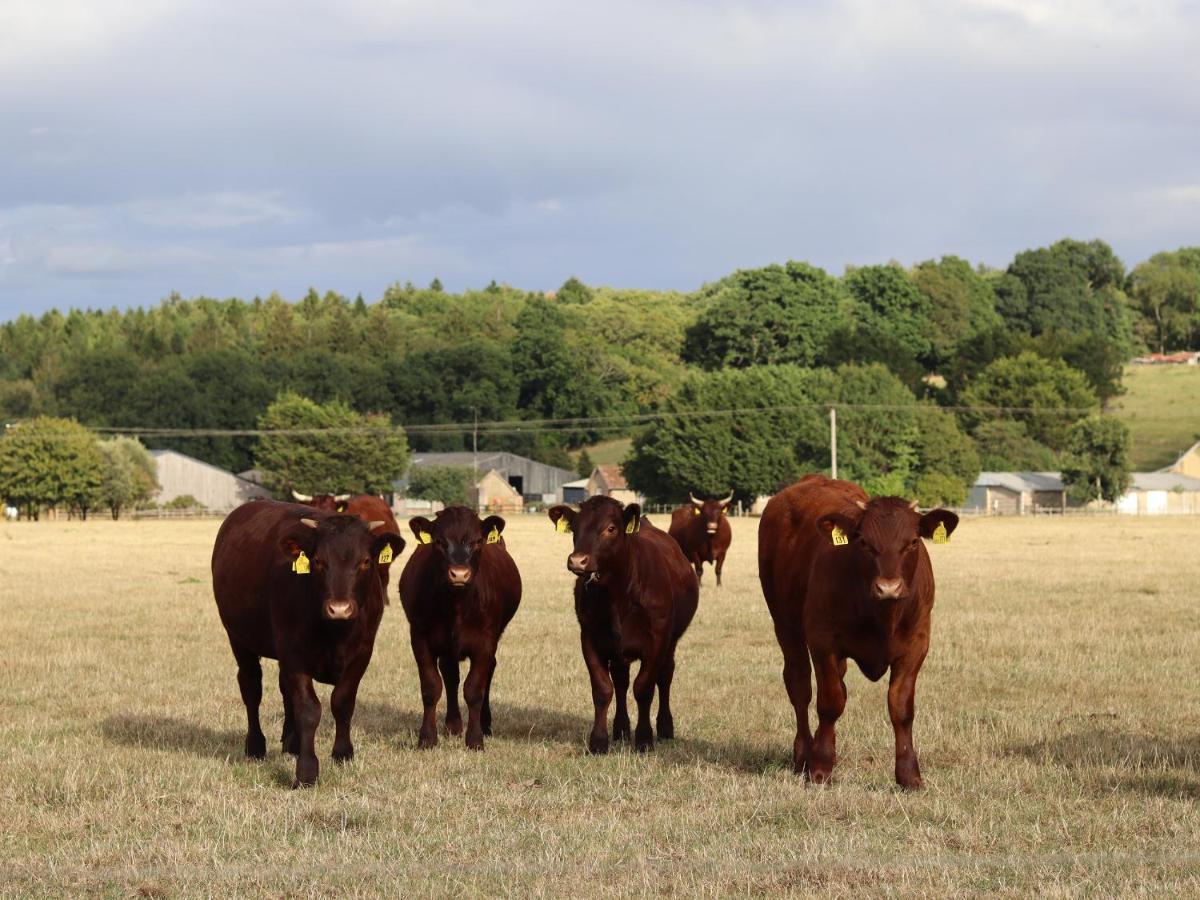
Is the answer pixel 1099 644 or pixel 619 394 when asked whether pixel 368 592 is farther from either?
pixel 619 394

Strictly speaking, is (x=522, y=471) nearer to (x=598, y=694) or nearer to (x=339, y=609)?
(x=598, y=694)

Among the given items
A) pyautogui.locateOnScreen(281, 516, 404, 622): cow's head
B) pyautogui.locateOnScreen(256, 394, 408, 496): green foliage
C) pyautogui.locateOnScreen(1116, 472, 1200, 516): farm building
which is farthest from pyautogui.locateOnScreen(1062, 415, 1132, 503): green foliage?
pyautogui.locateOnScreen(281, 516, 404, 622): cow's head

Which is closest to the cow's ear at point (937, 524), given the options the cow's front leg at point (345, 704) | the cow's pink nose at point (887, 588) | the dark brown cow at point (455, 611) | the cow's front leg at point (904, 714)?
the cow's pink nose at point (887, 588)

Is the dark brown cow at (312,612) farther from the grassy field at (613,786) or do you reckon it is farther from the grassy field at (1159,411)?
the grassy field at (1159,411)

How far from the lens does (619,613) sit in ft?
39.6

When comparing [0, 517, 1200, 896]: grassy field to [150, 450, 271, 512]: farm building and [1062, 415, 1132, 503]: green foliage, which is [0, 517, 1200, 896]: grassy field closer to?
[1062, 415, 1132, 503]: green foliage

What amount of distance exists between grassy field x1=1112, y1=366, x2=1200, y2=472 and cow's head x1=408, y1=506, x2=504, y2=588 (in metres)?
115

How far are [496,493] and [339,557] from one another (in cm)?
11199

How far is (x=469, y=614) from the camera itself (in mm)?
12195

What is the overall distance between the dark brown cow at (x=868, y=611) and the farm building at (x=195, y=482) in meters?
111

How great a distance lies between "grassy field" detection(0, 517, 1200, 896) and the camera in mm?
7746

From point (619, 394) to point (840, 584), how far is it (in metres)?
128

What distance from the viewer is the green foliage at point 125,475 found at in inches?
4114

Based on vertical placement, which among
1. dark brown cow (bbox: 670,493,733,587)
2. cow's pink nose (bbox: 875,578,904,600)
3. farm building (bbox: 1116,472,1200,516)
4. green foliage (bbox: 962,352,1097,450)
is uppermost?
green foliage (bbox: 962,352,1097,450)
